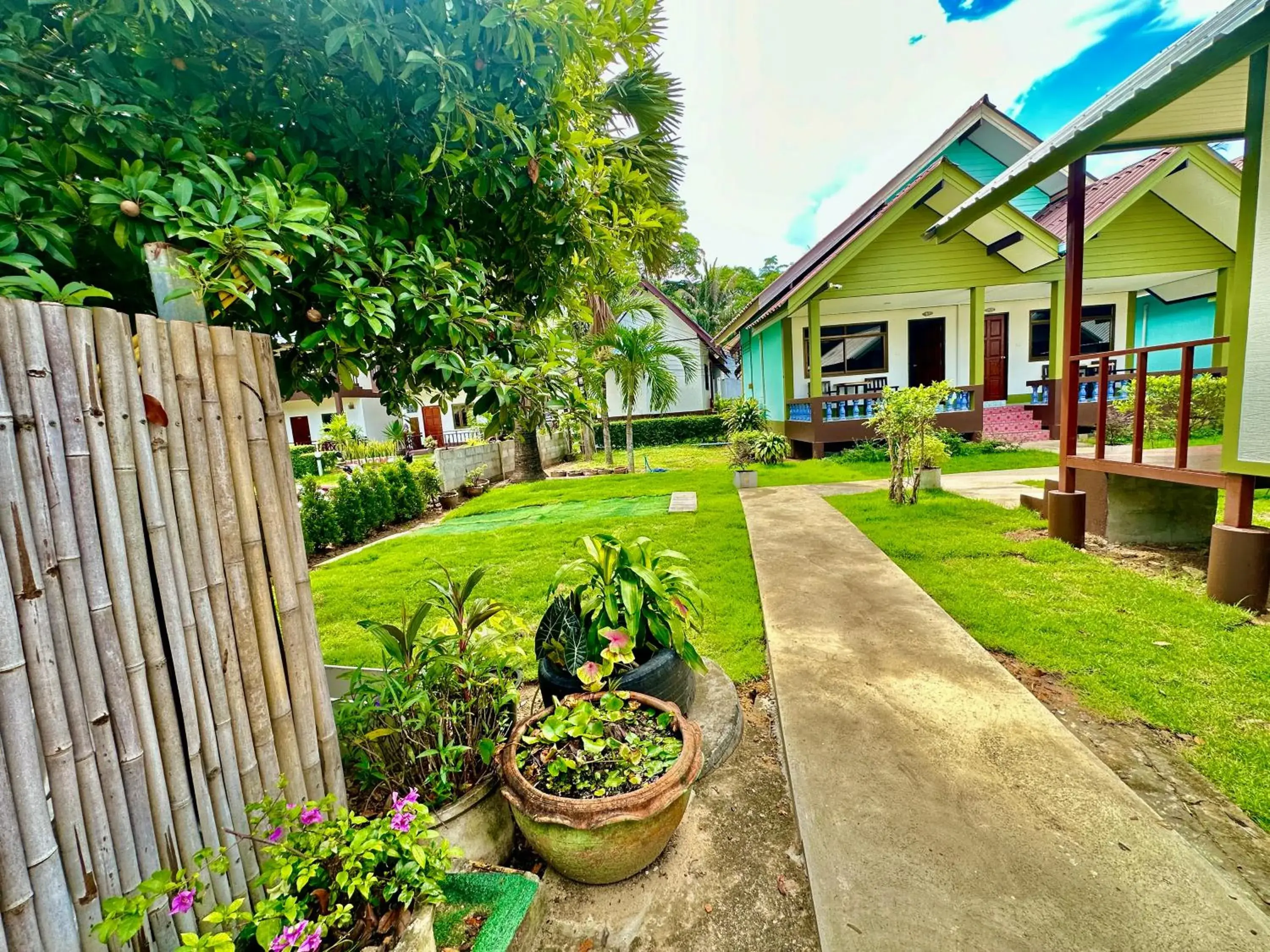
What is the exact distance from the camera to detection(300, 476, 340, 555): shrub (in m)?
7.43

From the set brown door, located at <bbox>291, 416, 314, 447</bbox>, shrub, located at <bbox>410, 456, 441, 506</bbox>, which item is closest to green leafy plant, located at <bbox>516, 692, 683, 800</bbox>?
shrub, located at <bbox>410, 456, 441, 506</bbox>

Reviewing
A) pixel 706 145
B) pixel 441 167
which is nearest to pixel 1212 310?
pixel 706 145

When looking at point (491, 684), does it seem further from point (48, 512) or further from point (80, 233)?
point (80, 233)

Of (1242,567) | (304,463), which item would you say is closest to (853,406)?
(1242,567)

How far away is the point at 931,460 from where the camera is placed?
7504 millimetres

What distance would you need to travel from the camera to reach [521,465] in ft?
43.2

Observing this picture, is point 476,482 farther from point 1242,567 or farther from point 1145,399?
point 1242,567

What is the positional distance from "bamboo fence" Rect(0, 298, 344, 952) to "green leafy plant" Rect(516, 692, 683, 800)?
0.72 metres

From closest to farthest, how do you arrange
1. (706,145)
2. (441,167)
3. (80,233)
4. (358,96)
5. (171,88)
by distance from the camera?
(80,233) → (171,88) → (358,96) → (441,167) → (706,145)

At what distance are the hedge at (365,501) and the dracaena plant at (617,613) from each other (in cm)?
621

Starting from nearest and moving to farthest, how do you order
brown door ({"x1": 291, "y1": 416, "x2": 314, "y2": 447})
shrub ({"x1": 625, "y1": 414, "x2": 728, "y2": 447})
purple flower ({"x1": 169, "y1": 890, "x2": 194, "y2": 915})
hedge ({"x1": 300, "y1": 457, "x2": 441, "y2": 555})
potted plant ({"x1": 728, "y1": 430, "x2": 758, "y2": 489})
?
purple flower ({"x1": 169, "y1": 890, "x2": 194, "y2": 915})
hedge ({"x1": 300, "y1": 457, "x2": 441, "y2": 555})
potted plant ({"x1": 728, "y1": 430, "x2": 758, "y2": 489})
shrub ({"x1": 625, "y1": 414, "x2": 728, "y2": 447})
brown door ({"x1": 291, "y1": 416, "x2": 314, "y2": 447})

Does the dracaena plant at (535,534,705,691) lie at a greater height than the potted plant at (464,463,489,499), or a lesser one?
greater

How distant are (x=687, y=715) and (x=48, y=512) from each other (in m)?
2.36

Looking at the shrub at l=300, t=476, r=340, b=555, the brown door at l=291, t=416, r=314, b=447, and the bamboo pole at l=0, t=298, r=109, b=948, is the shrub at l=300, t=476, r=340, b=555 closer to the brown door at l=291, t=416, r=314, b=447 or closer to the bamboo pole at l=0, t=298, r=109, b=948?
the bamboo pole at l=0, t=298, r=109, b=948
